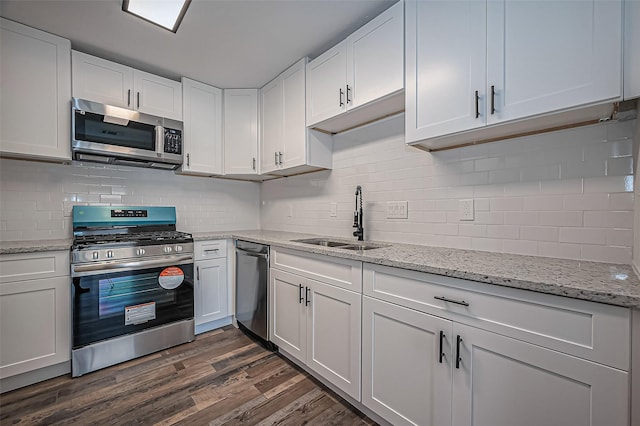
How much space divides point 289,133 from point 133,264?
5.42 ft

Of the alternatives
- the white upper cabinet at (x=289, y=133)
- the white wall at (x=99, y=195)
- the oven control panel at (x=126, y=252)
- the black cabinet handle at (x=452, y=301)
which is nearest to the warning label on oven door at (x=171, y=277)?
the oven control panel at (x=126, y=252)

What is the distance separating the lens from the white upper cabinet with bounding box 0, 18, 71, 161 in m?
1.84

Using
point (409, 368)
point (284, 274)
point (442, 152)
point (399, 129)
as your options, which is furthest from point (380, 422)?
point (399, 129)

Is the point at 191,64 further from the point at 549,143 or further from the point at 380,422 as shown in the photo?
the point at 380,422

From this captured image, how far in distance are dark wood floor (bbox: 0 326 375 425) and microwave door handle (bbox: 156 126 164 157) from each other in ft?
5.56

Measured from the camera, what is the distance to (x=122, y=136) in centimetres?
222

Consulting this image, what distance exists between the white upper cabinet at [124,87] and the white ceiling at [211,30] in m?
0.10

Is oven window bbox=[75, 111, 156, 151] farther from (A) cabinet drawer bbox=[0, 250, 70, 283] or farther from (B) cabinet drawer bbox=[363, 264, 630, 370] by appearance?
(B) cabinet drawer bbox=[363, 264, 630, 370]

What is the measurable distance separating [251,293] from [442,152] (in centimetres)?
189

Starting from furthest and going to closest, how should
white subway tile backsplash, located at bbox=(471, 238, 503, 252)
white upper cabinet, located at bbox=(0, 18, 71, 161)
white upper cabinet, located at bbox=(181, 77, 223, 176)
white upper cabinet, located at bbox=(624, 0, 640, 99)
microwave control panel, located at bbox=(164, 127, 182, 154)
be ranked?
1. white upper cabinet, located at bbox=(181, 77, 223, 176)
2. microwave control panel, located at bbox=(164, 127, 182, 154)
3. white upper cabinet, located at bbox=(0, 18, 71, 161)
4. white subway tile backsplash, located at bbox=(471, 238, 503, 252)
5. white upper cabinet, located at bbox=(624, 0, 640, 99)

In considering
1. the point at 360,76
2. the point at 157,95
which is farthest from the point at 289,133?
the point at 157,95

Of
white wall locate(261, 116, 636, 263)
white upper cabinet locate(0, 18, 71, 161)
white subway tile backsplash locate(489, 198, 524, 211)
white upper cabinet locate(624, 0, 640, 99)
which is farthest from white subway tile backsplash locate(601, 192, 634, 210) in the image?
white upper cabinet locate(0, 18, 71, 161)

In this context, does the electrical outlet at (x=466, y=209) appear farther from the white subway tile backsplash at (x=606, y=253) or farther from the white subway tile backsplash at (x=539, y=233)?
the white subway tile backsplash at (x=606, y=253)

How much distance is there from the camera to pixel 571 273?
1008mm
